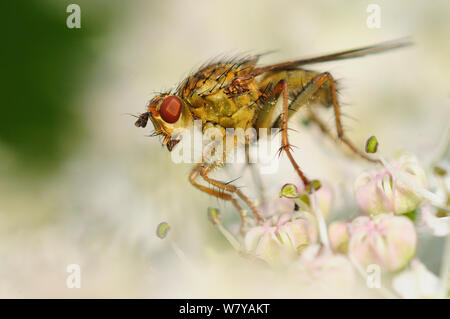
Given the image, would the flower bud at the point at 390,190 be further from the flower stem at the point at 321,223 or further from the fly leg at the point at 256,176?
the fly leg at the point at 256,176

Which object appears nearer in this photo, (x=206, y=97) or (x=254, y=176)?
(x=206, y=97)

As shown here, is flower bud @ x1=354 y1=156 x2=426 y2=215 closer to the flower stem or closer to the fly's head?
the flower stem

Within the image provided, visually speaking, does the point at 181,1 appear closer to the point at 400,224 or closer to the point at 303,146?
the point at 303,146

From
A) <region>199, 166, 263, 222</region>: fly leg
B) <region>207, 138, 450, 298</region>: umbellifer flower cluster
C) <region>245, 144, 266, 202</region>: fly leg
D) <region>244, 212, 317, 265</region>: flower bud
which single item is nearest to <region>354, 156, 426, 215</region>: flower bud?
<region>207, 138, 450, 298</region>: umbellifer flower cluster

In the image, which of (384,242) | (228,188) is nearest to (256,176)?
(228,188)

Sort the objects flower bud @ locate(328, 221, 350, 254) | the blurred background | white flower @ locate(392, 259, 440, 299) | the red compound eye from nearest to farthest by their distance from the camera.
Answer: white flower @ locate(392, 259, 440, 299) → flower bud @ locate(328, 221, 350, 254) → the red compound eye → the blurred background

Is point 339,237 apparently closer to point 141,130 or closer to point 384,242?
point 384,242
